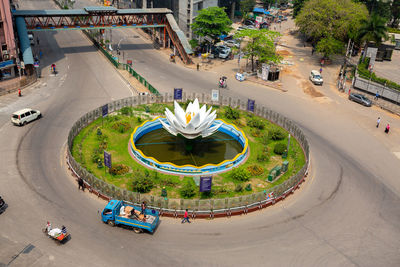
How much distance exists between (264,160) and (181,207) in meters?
15.9

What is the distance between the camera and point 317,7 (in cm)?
9994

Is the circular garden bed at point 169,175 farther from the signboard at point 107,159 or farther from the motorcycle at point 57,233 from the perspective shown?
the motorcycle at point 57,233

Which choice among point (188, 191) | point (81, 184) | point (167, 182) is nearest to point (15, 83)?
point (81, 184)

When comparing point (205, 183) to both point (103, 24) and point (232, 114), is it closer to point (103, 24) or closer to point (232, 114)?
point (232, 114)

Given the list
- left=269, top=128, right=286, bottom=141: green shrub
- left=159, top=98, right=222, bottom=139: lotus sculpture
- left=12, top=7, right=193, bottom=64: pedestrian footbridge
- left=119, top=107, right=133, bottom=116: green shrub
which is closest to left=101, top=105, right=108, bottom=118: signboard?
left=119, top=107, right=133, bottom=116: green shrub

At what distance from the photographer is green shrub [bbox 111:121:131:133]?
58106mm

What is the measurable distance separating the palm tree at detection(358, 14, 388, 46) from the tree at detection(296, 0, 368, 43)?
375cm

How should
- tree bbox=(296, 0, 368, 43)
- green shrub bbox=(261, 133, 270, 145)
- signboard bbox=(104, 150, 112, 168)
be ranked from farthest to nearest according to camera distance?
tree bbox=(296, 0, 368, 43) < green shrub bbox=(261, 133, 270, 145) < signboard bbox=(104, 150, 112, 168)

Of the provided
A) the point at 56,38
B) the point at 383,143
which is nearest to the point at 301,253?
the point at 383,143

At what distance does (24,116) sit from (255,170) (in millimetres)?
35852

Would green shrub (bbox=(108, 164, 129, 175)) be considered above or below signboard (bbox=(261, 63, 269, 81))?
below

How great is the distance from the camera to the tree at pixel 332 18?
96.1 metres

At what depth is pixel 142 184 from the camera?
147ft

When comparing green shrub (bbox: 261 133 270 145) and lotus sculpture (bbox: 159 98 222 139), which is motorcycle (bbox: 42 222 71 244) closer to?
lotus sculpture (bbox: 159 98 222 139)
